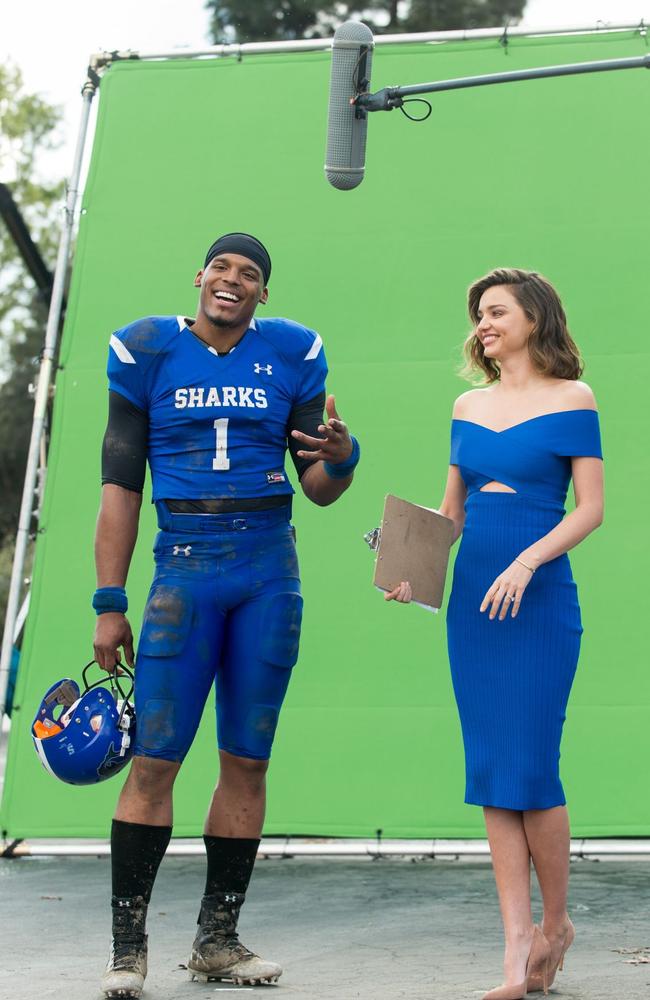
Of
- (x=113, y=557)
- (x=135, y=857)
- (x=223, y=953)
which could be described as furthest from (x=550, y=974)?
(x=113, y=557)

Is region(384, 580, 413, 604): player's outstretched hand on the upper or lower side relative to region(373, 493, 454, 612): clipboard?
lower

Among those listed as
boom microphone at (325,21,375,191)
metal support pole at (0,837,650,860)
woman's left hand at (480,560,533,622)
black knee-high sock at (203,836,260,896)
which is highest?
boom microphone at (325,21,375,191)

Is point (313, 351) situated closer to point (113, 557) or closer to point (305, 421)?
point (305, 421)

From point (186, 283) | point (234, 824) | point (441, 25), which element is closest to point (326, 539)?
point (186, 283)

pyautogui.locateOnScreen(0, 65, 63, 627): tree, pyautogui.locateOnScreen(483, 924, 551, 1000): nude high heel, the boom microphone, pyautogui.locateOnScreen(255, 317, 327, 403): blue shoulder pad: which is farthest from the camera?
pyautogui.locateOnScreen(0, 65, 63, 627): tree

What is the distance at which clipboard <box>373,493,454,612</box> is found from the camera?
3.53m

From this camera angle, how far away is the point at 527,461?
3.51m

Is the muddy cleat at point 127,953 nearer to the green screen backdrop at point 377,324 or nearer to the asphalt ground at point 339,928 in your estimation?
the asphalt ground at point 339,928

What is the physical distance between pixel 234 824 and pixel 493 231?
9.46 ft

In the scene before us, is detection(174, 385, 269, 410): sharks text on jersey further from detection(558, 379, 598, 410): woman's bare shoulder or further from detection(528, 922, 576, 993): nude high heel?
detection(528, 922, 576, 993): nude high heel

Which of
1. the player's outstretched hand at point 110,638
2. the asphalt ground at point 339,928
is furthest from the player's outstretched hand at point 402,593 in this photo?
the asphalt ground at point 339,928

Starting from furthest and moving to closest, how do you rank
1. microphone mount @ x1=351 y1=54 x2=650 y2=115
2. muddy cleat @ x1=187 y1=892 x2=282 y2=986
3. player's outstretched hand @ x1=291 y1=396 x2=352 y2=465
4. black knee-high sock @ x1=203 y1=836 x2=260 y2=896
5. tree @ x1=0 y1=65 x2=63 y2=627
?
tree @ x1=0 y1=65 x2=63 y2=627, microphone mount @ x1=351 y1=54 x2=650 y2=115, black knee-high sock @ x1=203 y1=836 x2=260 y2=896, muddy cleat @ x1=187 y1=892 x2=282 y2=986, player's outstretched hand @ x1=291 y1=396 x2=352 y2=465

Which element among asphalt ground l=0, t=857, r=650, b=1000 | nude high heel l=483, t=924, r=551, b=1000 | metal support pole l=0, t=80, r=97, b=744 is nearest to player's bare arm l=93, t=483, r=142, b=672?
asphalt ground l=0, t=857, r=650, b=1000

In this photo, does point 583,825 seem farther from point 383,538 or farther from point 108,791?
point 383,538
